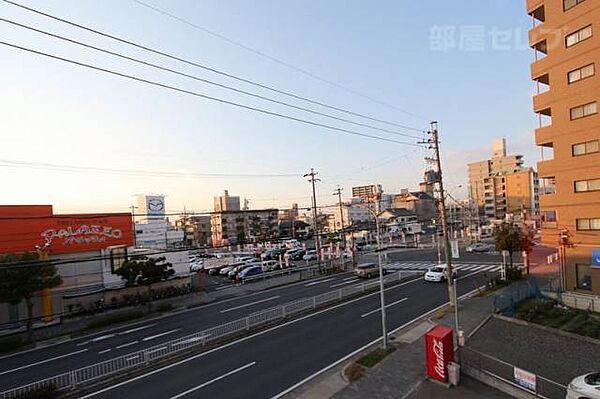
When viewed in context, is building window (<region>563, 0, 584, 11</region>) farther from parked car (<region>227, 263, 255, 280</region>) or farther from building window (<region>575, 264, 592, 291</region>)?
parked car (<region>227, 263, 255, 280</region>)

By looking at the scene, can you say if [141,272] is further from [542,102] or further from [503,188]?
[503,188]

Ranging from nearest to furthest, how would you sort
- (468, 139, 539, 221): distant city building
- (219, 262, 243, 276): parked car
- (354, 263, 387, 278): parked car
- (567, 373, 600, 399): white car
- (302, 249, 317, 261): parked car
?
(567, 373, 600, 399): white car → (354, 263, 387, 278): parked car → (219, 262, 243, 276): parked car → (302, 249, 317, 261): parked car → (468, 139, 539, 221): distant city building

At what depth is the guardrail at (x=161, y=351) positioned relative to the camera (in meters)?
13.9

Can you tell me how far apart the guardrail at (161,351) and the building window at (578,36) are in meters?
22.2

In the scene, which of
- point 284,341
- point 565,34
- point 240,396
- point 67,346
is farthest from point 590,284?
point 67,346

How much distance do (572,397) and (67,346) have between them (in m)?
23.9

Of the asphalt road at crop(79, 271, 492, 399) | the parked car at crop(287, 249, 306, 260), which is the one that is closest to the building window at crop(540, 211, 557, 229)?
the asphalt road at crop(79, 271, 492, 399)

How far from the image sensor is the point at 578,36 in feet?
74.9

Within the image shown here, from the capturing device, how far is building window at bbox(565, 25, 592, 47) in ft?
72.6

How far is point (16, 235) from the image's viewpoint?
27234 millimetres

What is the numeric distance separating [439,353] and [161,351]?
1221 centimetres

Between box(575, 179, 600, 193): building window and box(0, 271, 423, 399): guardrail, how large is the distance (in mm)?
16821

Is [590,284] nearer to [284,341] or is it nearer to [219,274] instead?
[284,341]

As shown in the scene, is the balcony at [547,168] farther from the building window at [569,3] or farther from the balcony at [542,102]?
the building window at [569,3]
